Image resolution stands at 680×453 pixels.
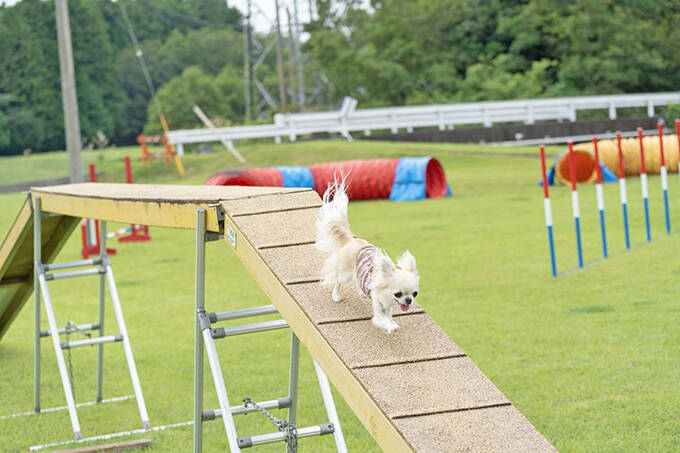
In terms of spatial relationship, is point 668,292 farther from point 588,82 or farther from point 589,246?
point 588,82

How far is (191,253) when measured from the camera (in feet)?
44.9

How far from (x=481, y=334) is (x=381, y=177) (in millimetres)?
12847

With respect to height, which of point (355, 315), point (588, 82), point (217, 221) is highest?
point (588, 82)

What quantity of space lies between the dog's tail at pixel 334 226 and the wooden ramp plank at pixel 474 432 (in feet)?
2.83

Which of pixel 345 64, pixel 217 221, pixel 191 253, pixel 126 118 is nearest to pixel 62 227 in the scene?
pixel 217 221

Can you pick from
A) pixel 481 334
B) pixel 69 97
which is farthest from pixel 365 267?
pixel 69 97

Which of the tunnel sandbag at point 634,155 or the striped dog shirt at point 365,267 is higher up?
the tunnel sandbag at point 634,155

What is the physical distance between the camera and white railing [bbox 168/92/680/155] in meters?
31.7

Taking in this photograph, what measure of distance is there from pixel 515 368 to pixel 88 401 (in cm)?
295

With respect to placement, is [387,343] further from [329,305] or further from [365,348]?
[329,305]

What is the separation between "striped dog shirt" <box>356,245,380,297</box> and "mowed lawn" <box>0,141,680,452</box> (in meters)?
0.17

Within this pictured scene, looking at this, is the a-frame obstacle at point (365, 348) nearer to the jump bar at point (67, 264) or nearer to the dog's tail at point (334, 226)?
the dog's tail at point (334, 226)

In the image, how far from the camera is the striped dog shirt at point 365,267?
3150mm

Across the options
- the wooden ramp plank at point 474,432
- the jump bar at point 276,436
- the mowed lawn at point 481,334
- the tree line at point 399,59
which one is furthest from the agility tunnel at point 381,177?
the tree line at point 399,59
